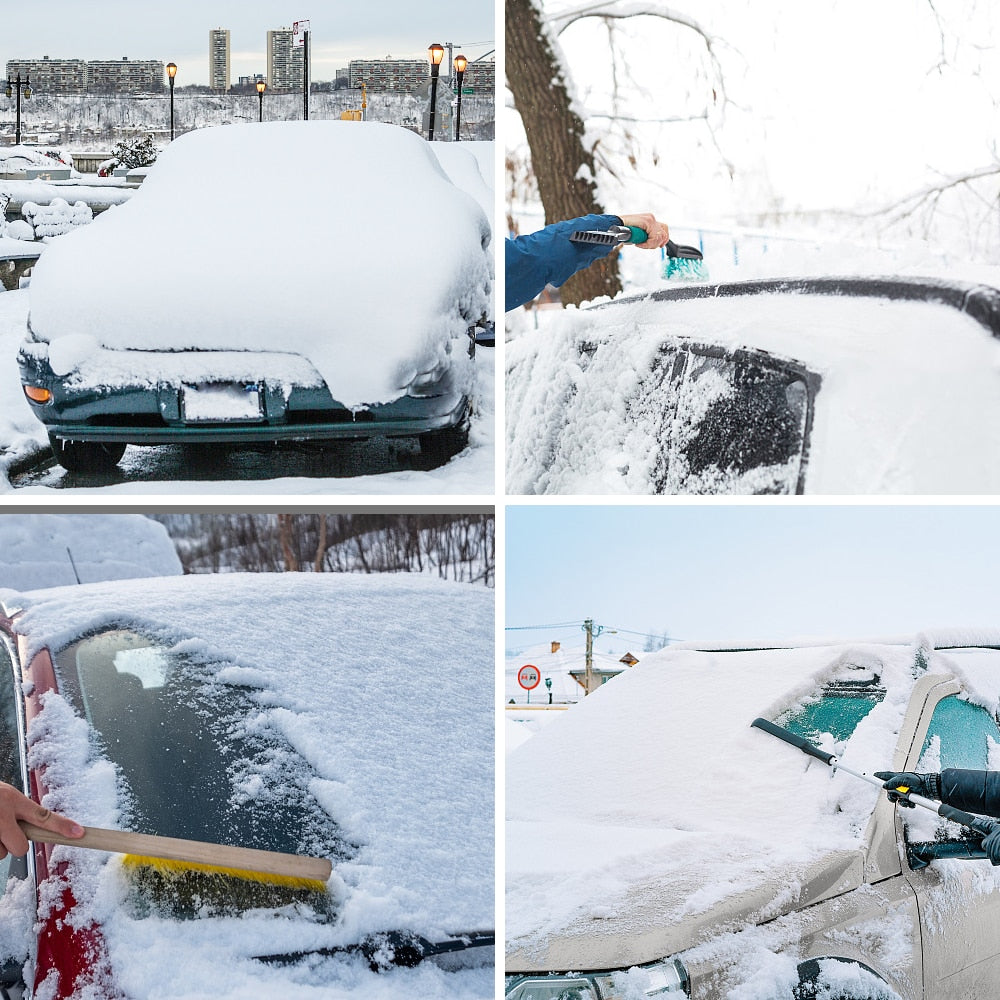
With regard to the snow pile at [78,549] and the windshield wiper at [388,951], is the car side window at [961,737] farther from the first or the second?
the snow pile at [78,549]

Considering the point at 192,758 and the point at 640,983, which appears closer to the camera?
the point at 640,983

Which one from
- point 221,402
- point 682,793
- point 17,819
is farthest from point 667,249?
point 17,819

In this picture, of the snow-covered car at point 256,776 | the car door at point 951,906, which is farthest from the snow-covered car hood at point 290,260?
the car door at point 951,906

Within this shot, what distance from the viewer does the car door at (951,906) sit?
164cm

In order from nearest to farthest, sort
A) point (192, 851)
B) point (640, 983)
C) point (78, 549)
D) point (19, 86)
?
1. point (640, 983)
2. point (192, 851)
3. point (19, 86)
4. point (78, 549)

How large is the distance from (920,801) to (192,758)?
1.34 meters

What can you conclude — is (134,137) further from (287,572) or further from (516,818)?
(516,818)

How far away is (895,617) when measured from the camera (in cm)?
190

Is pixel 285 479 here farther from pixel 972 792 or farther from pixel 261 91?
pixel 972 792

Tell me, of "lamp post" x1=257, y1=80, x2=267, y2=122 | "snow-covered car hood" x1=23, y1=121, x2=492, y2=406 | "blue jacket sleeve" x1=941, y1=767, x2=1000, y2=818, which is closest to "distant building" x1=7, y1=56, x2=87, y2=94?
"snow-covered car hood" x1=23, y1=121, x2=492, y2=406

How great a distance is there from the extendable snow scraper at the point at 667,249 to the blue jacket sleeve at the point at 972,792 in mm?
1054

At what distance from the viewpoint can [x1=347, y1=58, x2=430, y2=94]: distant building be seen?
1.78 metres

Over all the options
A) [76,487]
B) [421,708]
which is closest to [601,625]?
[421,708]

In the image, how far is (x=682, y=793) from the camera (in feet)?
5.86
